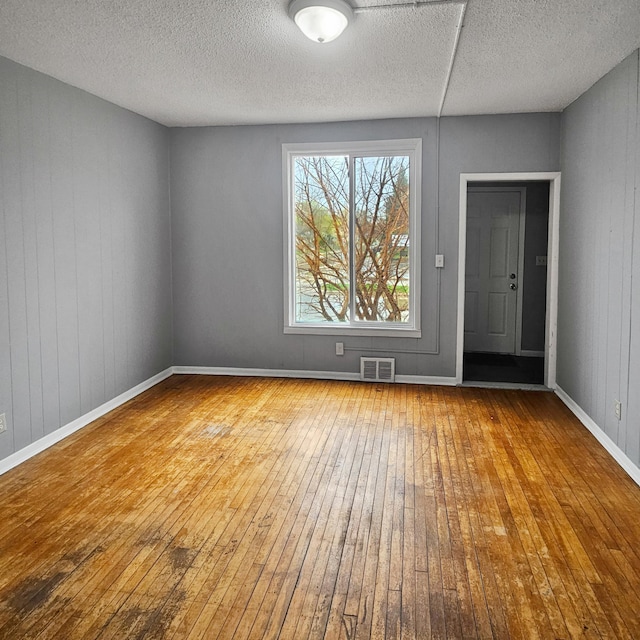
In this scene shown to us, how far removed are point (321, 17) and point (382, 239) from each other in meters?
2.89

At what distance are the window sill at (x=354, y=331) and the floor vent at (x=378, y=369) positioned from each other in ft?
0.81

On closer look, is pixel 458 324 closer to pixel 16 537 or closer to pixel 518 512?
pixel 518 512

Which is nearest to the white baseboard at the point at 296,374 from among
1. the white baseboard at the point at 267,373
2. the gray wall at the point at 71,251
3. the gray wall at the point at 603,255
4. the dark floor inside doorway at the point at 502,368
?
the white baseboard at the point at 267,373

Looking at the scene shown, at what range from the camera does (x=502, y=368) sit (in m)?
6.30

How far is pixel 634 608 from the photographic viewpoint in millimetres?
2104

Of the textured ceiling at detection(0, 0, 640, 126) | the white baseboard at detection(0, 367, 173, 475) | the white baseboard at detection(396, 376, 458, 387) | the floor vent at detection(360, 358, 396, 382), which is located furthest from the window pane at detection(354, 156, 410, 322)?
the white baseboard at detection(0, 367, 173, 475)

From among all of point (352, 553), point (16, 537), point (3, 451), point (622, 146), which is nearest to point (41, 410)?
point (3, 451)

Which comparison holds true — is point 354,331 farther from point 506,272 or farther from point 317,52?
point 317,52

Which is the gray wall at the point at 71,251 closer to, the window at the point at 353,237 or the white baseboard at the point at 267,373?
the white baseboard at the point at 267,373

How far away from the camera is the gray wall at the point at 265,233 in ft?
17.2

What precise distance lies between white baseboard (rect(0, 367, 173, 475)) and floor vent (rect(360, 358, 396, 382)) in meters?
2.06

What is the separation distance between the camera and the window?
5.41m

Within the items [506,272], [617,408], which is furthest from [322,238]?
[617,408]

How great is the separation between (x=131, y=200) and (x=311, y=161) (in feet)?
5.81
